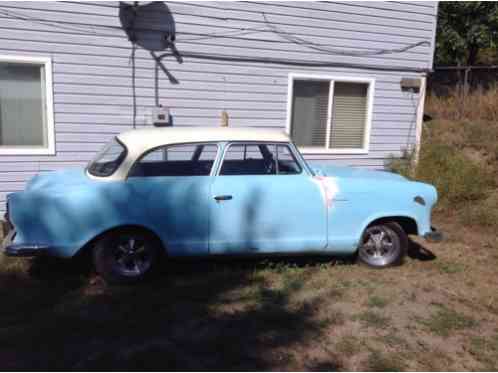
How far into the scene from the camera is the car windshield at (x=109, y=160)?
15.4 feet

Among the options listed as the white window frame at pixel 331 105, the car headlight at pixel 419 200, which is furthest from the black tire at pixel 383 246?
the white window frame at pixel 331 105

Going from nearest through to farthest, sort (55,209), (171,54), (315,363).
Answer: (315,363) < (55,209) < (171,54)

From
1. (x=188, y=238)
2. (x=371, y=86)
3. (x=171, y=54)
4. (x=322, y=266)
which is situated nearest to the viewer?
(x=188, y=238)

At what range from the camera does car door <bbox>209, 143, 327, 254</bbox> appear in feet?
15.6

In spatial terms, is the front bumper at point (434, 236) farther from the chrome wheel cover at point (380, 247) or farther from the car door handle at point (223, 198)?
the car door handle at point (223, 198)

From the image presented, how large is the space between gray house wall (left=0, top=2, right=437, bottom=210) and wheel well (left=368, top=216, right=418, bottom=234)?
310 centimetres

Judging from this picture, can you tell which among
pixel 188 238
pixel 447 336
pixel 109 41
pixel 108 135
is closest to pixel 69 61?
pixel 109 41

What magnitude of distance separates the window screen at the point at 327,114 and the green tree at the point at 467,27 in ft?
32.4

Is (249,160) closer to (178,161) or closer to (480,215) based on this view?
(178,161)

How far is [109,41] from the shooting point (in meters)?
6.82

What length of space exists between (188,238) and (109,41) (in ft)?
11.9

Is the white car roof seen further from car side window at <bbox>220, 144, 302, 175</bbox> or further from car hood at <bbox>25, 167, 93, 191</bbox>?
car hood at <bbox>25, 167, 93, 191</bbox>

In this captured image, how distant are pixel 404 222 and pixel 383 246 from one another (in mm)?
363

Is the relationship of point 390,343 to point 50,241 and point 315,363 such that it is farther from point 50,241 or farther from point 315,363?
point 50,241
